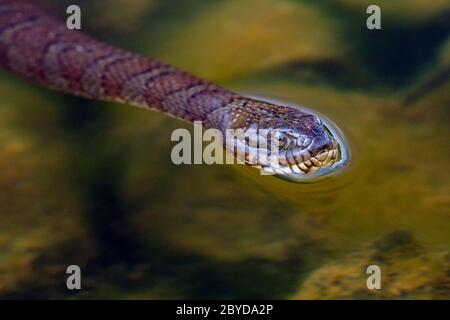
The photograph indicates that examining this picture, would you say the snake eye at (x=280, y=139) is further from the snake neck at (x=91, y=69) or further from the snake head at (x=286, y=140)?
the snake neck at (x=91, y=69)

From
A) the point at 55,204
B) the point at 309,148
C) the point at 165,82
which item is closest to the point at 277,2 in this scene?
the point at 165,82

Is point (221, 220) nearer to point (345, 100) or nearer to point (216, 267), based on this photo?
point (216, 267)

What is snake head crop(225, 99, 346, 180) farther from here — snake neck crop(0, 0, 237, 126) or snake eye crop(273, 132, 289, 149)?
snake neck crop(0, 0, 237, 126)

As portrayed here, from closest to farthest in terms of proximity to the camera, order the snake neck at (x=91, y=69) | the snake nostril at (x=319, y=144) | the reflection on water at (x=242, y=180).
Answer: the reflection on water at (x=242, y=180), the snake nostril at (x=319, y=144), the snake neck at (x=91, y=69)

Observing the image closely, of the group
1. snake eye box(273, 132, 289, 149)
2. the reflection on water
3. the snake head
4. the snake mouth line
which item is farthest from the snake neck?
the snake mouth line

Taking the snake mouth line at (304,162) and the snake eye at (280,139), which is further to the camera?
the snake eye at (280,139)

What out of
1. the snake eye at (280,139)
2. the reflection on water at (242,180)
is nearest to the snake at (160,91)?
the snake eye at (280,139)

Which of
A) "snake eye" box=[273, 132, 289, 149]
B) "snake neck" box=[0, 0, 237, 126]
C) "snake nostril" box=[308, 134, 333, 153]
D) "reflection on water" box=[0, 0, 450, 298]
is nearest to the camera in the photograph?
"reflection on water" box=[0, 0, 450, 298]
